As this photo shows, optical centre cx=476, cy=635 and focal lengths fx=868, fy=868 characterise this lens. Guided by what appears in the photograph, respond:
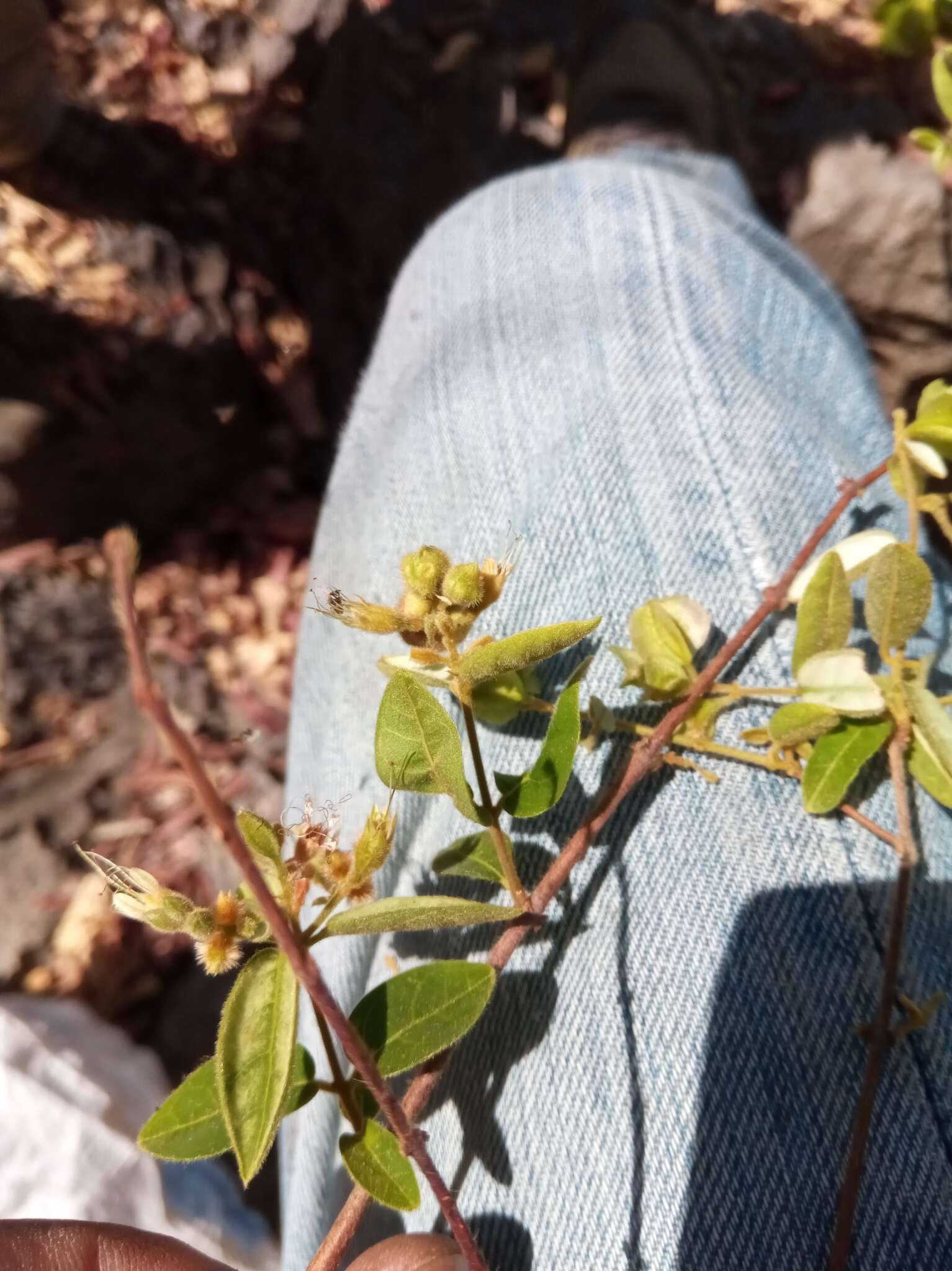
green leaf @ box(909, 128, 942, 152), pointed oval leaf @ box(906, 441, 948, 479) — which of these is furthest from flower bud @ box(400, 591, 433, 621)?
green leaf @ box(909, 128, 942, 152)

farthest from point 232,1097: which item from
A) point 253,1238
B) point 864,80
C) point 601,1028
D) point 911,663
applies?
point 864,80

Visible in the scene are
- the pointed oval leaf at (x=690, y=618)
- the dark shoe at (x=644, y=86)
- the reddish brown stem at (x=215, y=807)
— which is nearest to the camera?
the reddish brown stem at (x=215, y=807)

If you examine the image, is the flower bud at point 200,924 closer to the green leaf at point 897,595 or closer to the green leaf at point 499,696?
the green leaf at point 499,696

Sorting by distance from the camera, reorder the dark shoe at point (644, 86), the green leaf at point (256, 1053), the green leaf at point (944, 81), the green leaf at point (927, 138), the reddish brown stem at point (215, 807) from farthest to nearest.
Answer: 1. the dark shoe at point (644, 86)
2. the green leaf at point (927, 138)
3. the green leaf at point (944, 81)
4. the green leaf at point (256, 1053)
5. the reddish brown stem at point (215, 807)

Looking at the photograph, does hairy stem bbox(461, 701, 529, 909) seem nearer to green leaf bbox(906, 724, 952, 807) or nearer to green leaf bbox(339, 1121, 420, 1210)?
green leaf bbox(339, 1121, 420, 1210)

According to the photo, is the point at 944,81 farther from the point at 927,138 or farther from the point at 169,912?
the point at 169,912

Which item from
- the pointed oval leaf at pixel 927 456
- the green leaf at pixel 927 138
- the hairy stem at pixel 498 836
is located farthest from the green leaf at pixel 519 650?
the green leaf at pixel 927 138
